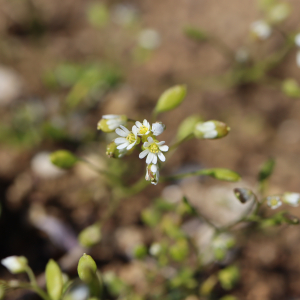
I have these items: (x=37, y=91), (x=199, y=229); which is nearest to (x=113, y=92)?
(x=37, y=91)

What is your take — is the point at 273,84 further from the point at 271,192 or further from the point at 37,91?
the point at 37,91

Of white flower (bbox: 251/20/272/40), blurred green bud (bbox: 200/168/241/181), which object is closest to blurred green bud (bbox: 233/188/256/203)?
blurred green bud (bbox: 200/168/241/181)

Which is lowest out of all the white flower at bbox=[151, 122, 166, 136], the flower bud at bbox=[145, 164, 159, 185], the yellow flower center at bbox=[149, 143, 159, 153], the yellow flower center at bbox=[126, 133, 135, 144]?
the flower bud at bbox=[145, 164, 159, 185]

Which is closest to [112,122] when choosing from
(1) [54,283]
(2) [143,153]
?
(2) [143,153]

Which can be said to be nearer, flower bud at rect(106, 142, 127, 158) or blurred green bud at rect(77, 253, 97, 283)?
blurred green bud at rect(77, 253, 97, 283)

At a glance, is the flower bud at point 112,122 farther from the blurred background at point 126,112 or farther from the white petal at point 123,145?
the blurred background at point 126,112

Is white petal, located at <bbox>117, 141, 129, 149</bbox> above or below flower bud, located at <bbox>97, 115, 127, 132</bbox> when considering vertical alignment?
below

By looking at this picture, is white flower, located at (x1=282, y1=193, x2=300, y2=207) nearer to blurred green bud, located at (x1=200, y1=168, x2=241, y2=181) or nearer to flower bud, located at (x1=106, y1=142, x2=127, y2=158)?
blurred green bud, located at (x1=200, y1=168, x2=241, y2=181)
